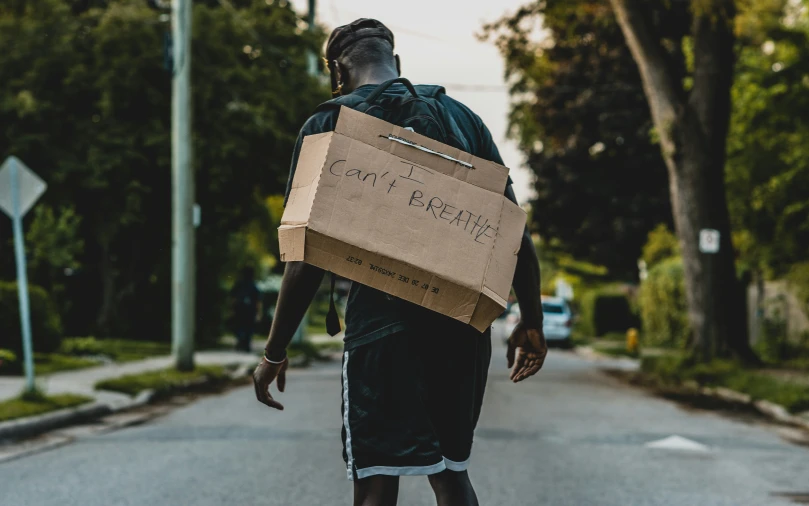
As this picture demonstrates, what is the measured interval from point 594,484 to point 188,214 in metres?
9.86

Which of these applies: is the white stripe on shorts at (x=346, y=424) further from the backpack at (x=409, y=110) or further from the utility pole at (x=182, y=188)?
the utility pole at (x=182, y=188)

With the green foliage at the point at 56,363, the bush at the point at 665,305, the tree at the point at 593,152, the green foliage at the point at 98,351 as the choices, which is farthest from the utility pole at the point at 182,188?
the tree at the point at 593,152

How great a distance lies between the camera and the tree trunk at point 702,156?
728 inches

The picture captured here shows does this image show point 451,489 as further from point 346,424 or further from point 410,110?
point 410,110

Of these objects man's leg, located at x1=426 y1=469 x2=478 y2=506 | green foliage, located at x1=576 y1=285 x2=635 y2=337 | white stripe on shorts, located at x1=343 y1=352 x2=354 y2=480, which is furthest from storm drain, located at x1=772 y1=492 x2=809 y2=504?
green foliage, located at x1=576 y1=285 x2=635 y2=337

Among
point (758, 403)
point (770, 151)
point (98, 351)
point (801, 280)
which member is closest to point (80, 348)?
point (98, 351)

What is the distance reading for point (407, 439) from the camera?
131 inches

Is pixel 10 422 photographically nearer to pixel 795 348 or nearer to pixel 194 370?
pixel 194 370

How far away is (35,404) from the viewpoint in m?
10.9

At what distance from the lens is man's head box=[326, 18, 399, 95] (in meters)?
3.63

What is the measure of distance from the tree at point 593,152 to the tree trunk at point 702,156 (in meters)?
14.0

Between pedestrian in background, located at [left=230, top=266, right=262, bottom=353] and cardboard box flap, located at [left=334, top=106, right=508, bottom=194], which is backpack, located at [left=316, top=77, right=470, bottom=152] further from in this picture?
pedestrian in background, located at [left=230, top=266, right=262, bottom=353]

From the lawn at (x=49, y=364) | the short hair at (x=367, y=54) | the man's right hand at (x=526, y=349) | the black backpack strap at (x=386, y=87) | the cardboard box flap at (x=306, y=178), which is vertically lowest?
the lawn at (x=49, y=364)

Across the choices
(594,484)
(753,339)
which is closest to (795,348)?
(753,339)
